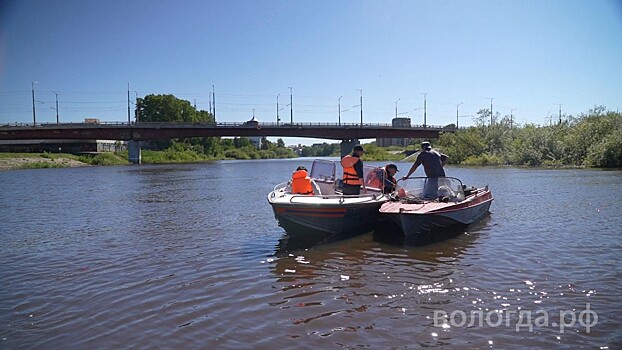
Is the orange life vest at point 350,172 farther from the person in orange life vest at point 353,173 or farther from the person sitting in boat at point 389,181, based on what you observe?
the person sitting in boat at point 389,181

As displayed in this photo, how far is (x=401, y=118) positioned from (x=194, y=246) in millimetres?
127025

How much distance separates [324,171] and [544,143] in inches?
1942

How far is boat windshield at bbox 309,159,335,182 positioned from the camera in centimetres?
1438

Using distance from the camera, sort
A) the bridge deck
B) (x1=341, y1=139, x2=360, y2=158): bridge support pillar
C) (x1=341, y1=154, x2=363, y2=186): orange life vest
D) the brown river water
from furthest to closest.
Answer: (x1=341, y1=139, x2=360, y2=158): bridge support pillar, the bridge deck, (x1=341, y1=154, x2=363, y2=186): orange life vest, the brown river water

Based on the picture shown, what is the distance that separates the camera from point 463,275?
887 cm

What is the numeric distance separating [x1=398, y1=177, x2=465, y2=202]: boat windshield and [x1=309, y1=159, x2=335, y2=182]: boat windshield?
7.23 ft

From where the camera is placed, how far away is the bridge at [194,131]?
234 feet

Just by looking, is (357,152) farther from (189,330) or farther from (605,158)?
(605,158)

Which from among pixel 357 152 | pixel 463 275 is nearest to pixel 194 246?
pixel 357 152

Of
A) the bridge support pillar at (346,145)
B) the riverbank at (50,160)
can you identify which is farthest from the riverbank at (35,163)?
the bridge support pillar at (346,145)

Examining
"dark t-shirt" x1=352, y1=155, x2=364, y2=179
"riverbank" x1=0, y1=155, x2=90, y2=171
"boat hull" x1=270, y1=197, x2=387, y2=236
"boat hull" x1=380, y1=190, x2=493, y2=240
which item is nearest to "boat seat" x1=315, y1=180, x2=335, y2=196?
"dark t-shirt" x1=352, y1=155, x2=364, y2=179

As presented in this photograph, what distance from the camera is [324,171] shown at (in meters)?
14.6

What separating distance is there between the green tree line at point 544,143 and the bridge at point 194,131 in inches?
541

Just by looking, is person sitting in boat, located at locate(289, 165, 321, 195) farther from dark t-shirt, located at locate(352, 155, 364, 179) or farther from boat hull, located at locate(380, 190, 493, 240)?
boat hull, located at locate(380, 190, 493, 240)
